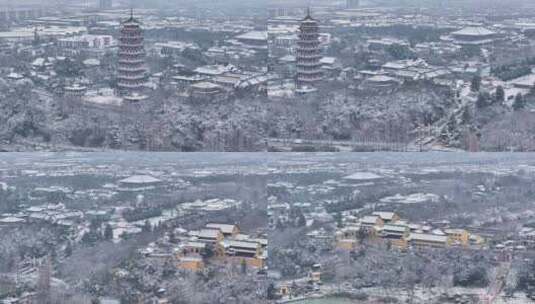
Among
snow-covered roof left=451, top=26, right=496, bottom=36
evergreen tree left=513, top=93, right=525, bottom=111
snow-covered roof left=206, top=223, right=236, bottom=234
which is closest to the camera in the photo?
snow-covered roof left=206, top=223, right=236, bottom=234

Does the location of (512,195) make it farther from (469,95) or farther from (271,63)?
(271,63)

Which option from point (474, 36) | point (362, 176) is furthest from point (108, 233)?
point (474, 36)

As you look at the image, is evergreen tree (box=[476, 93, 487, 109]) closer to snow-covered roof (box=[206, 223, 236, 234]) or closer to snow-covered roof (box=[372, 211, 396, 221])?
snow-covered roof (box=[372, 211, 396, 221])

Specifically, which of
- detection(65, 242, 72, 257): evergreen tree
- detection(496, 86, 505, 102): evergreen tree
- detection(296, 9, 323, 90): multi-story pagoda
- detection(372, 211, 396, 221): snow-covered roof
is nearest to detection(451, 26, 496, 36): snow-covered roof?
detection(296, 9, 323, 90): multi-story pagoda

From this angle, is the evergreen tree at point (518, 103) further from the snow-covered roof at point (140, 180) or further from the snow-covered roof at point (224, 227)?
the snow-covered roof at point (224, 227)

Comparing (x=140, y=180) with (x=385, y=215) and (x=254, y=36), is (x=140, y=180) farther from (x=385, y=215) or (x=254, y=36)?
(x=254, y=36)

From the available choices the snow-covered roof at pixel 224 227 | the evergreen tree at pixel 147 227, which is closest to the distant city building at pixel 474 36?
the snow-covered roof at pixel 224 227
